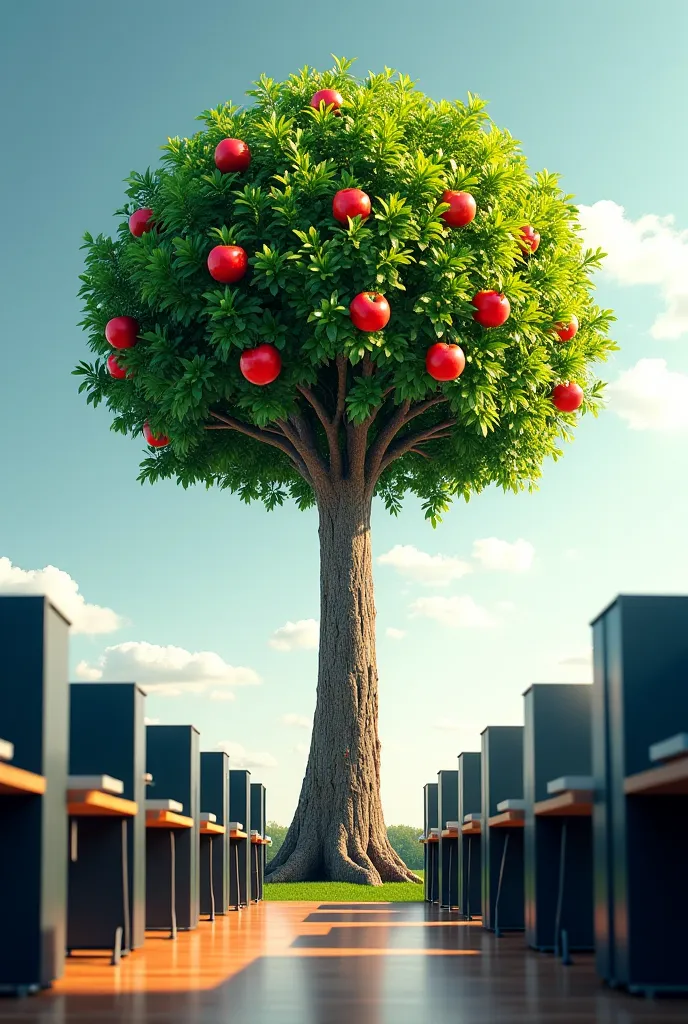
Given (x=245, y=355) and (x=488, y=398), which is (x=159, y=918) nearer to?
(x=245, y=355)

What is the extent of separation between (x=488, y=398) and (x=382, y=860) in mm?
6106

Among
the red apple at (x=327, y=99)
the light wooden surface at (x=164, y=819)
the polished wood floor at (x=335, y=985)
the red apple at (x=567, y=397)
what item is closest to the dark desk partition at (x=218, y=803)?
the polished wood floor at (x=335, y=985)

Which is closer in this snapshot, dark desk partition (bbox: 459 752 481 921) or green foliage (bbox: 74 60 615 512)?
dark desk partition (bbox: 459 752 481 921)

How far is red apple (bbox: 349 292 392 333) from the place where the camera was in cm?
1345

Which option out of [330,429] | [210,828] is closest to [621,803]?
[210,828]

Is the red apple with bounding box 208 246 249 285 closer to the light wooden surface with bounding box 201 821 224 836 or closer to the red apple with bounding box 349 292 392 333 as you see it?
the red apple with bounding box 349 292 392 333

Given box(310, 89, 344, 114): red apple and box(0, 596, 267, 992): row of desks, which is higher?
box(310, 89, 344, 114): red apple

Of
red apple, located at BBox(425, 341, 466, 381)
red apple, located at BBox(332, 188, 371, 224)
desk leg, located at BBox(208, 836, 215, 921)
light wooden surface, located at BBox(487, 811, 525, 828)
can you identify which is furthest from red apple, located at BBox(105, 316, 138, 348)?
light wooden surface, located at BBox(487, 811, 525, 828)

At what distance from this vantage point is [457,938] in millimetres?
8758

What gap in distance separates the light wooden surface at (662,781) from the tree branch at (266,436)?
1155 centimetres

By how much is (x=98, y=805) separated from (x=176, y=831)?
11.4ft

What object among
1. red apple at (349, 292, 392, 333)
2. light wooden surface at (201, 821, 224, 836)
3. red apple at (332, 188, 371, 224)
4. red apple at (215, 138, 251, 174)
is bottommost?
light wooden surface at (201, 821, 224, 836)

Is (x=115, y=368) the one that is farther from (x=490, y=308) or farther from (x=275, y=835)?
(x=275, y=835)

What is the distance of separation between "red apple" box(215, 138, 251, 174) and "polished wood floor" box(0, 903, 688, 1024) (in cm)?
894
